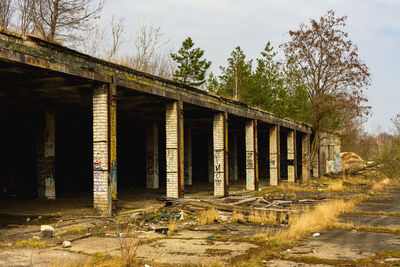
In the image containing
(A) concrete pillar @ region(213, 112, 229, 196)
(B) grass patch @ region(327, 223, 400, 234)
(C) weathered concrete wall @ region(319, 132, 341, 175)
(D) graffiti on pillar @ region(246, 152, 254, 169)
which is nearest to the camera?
(B) grass patch @ region(327, 223, 400, 234)

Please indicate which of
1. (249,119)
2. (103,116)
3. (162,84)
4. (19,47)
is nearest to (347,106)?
(249,119)

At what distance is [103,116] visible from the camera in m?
11.3

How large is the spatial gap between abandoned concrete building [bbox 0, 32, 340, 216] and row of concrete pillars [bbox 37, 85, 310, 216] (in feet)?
0.10

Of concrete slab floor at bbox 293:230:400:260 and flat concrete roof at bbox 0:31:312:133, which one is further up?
flat concrete roof at bbox 0:31:312:133

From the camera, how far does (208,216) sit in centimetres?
1104

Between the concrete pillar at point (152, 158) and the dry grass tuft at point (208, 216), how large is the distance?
12.0 metres

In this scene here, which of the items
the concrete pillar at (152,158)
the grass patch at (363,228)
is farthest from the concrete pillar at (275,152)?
the grass patch at (363,228)

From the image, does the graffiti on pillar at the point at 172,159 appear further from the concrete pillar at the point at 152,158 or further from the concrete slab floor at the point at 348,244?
the concrete pillar at the point at 152,158

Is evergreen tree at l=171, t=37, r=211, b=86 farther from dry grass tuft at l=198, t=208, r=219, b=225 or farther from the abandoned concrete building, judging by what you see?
dry grass tuft at l=198, t=208, r=219, b=225

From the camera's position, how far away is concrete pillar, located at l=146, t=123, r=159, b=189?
915 inches

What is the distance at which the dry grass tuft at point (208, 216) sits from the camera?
1080 centimetres

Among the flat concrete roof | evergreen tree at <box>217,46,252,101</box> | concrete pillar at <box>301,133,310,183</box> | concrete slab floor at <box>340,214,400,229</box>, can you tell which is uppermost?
evergreen tree at <box>217,46,252,101</box>

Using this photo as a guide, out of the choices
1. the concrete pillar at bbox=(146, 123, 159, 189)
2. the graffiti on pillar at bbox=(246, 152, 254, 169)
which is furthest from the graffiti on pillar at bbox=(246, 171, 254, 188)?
the concrete pillar at bbox=(146, 123, 159, 189)

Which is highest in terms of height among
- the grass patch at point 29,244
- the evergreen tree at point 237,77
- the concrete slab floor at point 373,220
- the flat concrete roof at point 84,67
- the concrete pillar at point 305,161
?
the evergreen tree at point 237,77
